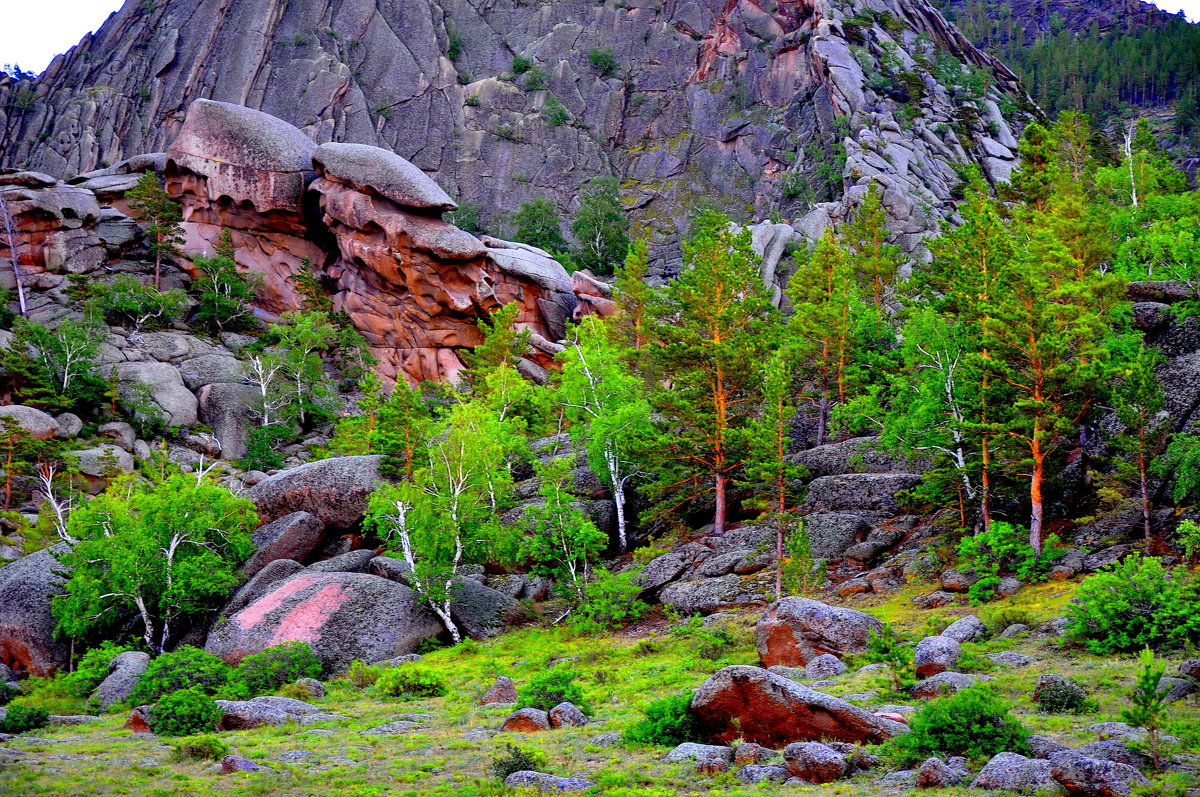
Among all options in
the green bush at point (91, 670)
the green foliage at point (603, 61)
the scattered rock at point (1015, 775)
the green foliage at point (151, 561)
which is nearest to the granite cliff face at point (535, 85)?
the green foliage at point (603, 61)

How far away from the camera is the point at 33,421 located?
5369 centimetres

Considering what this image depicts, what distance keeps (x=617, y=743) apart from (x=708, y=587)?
1610cm

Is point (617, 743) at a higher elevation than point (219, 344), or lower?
lower

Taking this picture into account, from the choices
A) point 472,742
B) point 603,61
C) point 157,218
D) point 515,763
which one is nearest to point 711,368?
point 472,742

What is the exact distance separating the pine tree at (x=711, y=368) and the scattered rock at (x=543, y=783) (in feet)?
76.2

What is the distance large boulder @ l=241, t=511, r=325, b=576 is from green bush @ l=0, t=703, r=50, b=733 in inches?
592

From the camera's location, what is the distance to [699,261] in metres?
42.7

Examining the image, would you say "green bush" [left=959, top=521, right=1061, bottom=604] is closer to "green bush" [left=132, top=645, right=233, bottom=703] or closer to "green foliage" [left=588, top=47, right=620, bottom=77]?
"green bush" [left=132, top=645, right=233, bottom=703]

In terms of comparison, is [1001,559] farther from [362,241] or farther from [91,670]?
[362,241]

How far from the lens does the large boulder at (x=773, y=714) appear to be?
1612 cm

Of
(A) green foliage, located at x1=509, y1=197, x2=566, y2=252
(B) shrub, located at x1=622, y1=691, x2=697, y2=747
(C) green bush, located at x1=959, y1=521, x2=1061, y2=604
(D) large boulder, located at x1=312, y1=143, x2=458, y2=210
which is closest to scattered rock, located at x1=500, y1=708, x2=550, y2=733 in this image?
(B) shrub, located at x1=622, y1=691, x2=697, y2=747

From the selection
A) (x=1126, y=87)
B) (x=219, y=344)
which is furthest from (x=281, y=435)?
(x=1126, y=87)

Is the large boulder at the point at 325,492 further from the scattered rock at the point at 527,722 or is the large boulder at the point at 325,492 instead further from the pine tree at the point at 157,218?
the pine tree at the point at 157,218

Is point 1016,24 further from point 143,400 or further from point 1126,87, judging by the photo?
point 143,400
